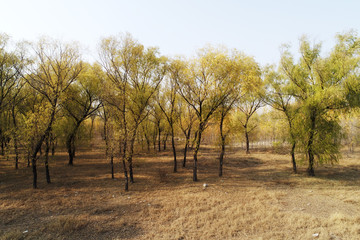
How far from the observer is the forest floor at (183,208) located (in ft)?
25.9

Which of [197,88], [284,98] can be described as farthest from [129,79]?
[284,98]

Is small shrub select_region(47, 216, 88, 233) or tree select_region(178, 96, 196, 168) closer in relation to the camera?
small shrub select_region(47, 216, 88, 233)

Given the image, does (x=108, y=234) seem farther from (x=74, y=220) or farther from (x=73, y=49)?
(x=73, y=49)

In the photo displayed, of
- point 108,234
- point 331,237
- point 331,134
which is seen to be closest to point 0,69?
point 108,234

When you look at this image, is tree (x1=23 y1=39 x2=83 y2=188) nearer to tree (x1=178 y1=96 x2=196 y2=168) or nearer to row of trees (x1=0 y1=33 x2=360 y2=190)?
row of trees (x1=0 y1=33 x2=360 y2=190)

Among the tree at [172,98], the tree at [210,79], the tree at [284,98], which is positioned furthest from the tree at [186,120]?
the tree at [284,98]

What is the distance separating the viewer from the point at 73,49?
1659cm

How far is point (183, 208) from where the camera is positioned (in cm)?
1066

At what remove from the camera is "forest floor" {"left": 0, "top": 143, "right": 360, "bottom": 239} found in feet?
25.9

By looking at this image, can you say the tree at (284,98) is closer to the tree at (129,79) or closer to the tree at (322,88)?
the tree at (322,88)

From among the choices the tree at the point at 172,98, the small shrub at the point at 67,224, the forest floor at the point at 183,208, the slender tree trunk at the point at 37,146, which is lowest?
the forest floor at the point at 183,208

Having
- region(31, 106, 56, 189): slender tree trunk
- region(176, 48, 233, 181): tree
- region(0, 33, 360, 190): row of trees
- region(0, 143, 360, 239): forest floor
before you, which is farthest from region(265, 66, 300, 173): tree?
region(31, 106, 56, 189): slender tree trunk

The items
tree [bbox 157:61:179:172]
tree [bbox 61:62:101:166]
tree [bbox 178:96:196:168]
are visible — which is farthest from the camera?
tree [bbox 61:62:101:166]

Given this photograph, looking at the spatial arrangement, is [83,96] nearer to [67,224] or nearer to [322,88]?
[67,224]
